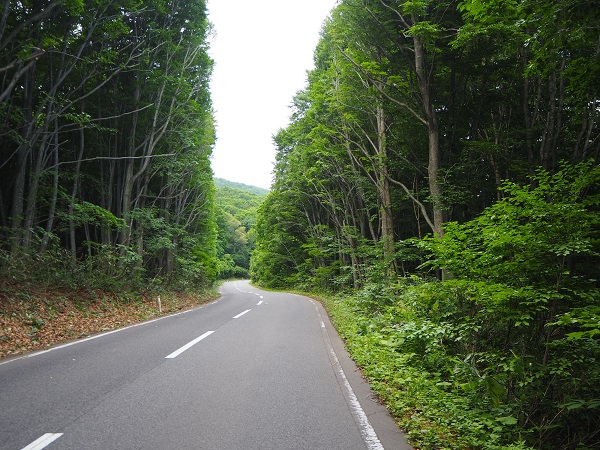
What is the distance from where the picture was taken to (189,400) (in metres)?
4.19

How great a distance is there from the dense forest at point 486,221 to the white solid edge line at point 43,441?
3.45 metres

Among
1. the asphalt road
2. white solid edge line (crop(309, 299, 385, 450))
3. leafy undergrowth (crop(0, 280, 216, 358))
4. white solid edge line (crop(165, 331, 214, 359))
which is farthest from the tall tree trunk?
leafy undergrowth (crop(0, 280, 216, 358))

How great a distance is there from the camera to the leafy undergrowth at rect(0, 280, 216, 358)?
24.1 feet

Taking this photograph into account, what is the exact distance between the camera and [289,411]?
394 centimetres

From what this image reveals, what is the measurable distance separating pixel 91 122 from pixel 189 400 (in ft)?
42.4

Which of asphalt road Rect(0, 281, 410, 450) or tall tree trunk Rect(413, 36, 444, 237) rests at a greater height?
tall tree trunk Rect(413, 36, 444, 237)

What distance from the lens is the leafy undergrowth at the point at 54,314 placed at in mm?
7344

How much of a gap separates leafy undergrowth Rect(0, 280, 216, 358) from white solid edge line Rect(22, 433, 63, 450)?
4331 mm

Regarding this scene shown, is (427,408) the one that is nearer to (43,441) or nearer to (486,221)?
(486,221)

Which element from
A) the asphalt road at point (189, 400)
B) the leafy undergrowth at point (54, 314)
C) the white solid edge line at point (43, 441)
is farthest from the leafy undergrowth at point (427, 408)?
the leafy undergrowth at point (54, 314)

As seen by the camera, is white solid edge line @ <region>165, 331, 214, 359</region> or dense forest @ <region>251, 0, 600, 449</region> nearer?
dense forest @ <region>251, 0, 600, 449</region>

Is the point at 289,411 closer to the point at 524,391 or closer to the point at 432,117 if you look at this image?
the point at 524,391

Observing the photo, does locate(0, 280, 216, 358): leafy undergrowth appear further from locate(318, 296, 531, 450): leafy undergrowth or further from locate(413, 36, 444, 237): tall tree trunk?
locate(413, 36, 444, 237): tall tree trunk

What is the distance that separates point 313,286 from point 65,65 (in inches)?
959
